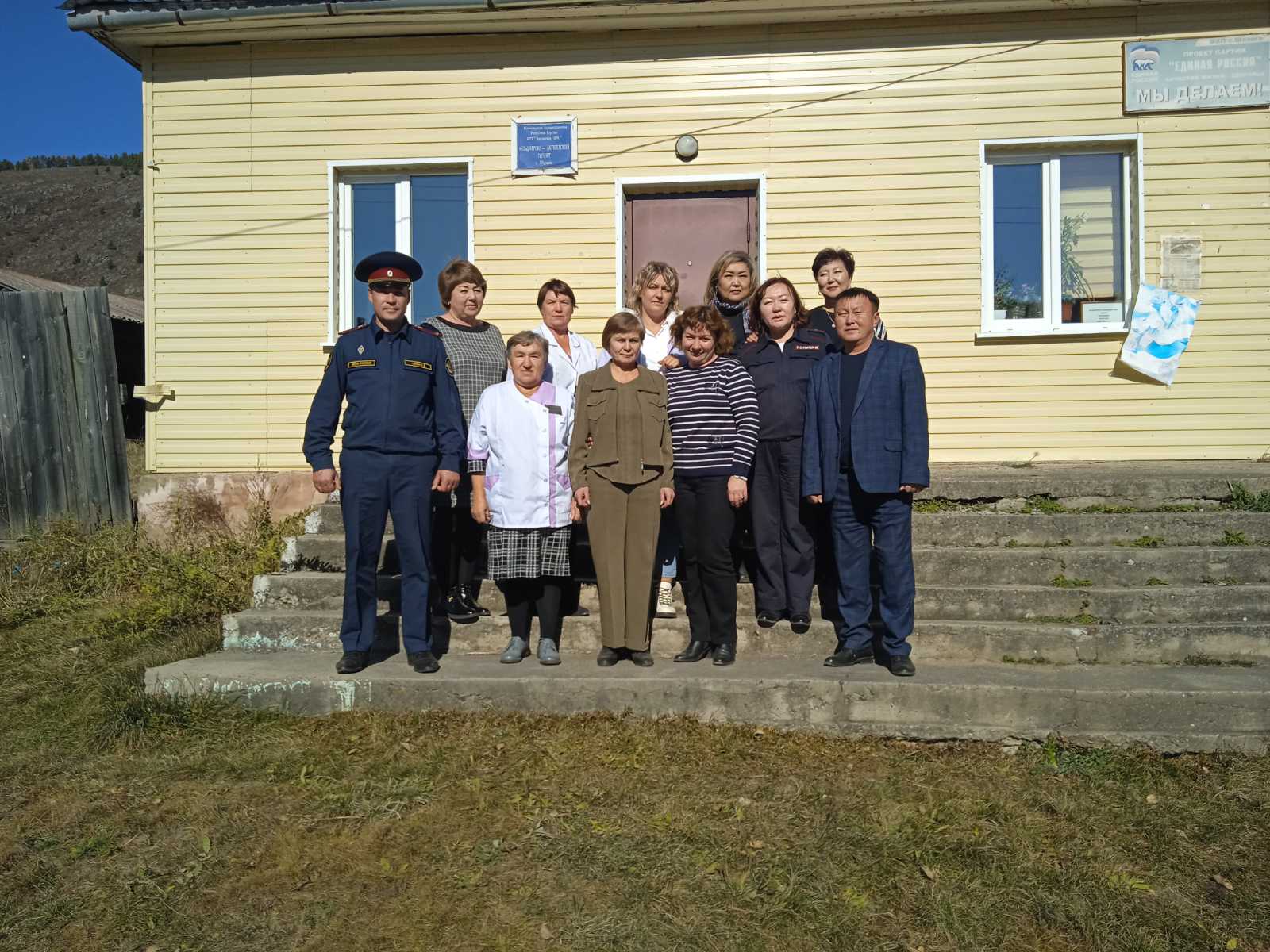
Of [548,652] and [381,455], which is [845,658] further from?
[381,455]

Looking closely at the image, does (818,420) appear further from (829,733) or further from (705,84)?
(705,84)

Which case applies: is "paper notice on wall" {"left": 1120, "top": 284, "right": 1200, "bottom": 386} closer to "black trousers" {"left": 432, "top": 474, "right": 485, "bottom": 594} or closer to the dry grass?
the dry grass

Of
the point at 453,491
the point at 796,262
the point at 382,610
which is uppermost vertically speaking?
the point at 796,262

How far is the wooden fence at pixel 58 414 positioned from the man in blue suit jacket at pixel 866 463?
20.1 feet

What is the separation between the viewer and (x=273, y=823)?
11.5ft

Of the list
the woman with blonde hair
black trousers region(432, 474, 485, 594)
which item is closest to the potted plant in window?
the woman with blonde hair

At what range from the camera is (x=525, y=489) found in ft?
15.5

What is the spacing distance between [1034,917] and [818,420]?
2486mm

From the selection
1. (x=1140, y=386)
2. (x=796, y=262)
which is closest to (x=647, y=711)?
(x=796, y=262)

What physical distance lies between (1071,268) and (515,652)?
5619 mm

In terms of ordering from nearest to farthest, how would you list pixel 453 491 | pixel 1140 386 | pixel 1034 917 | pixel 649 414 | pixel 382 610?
pixel 1034 917
pixel 649 414
pixel 453 491
pixel 382 610
pixel 1140 386

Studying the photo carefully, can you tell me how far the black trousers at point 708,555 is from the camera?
15.3ft

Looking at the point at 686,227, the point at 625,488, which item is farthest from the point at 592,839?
the point at 686,227

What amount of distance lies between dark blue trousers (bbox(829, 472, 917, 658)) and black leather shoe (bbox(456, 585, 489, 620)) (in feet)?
6.57
